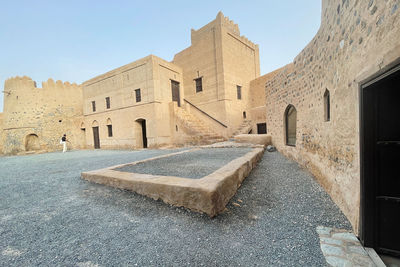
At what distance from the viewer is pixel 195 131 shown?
12.2 meters

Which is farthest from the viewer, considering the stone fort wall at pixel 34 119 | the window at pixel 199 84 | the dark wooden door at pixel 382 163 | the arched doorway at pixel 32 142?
the arched doorway at pixel 32 142

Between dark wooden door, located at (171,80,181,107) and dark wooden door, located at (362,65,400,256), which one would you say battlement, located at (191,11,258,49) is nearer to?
dark wooden door, located at (171,80,181,107)

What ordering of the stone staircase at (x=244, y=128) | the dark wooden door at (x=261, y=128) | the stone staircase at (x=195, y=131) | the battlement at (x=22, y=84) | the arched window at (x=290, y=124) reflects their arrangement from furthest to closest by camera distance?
the battlement at (x=22, y=84), the stone staircase at (x=244, y=128), the dark wooden door at (x=261, y=128), the stone staircase at (x=195, y=131), the arched window at (x=290, y=124)

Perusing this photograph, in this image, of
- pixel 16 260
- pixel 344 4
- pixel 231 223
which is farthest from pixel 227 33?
pixel 16 260

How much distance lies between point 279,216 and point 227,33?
1486 centimetres

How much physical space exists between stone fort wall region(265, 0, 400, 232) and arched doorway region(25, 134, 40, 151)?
1006 inches

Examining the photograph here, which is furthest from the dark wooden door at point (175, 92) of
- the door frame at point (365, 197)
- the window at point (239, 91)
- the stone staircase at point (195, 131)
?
the door frame at point (365, 197)

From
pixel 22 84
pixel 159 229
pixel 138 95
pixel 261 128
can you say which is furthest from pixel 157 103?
pixel 22 84

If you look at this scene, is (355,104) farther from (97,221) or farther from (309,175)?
(97,221)

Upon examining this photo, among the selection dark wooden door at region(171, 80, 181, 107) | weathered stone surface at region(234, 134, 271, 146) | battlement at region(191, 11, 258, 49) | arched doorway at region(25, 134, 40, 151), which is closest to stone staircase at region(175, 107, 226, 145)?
dark wooden door at region(171, 80, 181, 107)

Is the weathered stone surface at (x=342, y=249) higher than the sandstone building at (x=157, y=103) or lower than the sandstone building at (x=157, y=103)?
lower

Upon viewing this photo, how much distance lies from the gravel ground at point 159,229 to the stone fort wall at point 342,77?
0.58 meters

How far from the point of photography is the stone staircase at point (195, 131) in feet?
38.9

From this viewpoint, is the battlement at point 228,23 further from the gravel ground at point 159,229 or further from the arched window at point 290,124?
the gravel ground at point 159,229
